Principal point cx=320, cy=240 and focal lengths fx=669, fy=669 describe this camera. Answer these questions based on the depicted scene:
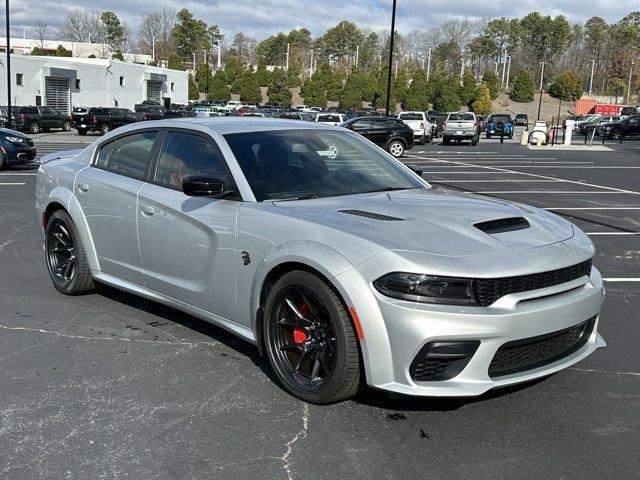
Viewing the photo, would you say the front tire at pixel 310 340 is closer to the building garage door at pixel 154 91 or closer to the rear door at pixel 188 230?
the rear door at pixel 188 230

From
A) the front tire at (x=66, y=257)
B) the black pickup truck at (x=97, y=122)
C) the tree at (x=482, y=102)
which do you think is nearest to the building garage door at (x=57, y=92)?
the black pickup truck at (x=97, y=122)

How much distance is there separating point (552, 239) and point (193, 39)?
4854 inches

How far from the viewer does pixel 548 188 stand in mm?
15125

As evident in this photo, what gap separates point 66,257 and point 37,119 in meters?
35.2

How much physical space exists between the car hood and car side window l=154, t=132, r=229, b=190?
72cm

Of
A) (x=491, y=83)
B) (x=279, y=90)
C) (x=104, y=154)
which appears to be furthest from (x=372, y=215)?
(x=491, y=83)

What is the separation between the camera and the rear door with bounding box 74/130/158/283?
492 centimetres

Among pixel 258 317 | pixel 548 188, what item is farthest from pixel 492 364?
pixel 548 188

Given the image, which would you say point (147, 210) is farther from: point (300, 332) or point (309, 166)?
point (300, 332)

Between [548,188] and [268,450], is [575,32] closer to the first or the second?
[548,188]

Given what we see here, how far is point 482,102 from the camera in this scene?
80.1 m

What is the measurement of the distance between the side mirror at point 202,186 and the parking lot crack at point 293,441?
139cm

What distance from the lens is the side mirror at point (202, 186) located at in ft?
13.2

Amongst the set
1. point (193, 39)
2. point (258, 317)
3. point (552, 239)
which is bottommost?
point (258, 317)
